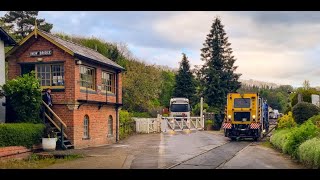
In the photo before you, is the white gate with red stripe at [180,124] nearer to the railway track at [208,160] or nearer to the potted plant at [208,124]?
the potted plant at [208,124]

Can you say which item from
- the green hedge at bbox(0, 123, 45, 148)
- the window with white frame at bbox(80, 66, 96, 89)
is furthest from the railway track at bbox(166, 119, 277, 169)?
the window with white frame at bbox(80, 66, 96, 89)

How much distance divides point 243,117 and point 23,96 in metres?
13.7

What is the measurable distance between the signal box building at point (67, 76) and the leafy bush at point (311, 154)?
10322 mm

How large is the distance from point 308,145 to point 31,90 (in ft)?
36.9

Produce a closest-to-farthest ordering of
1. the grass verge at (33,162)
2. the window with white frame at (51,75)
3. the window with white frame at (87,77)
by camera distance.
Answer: the grass verge at (33,162) < the window with white frame at (51,75) < the window with white frame at (87,77)

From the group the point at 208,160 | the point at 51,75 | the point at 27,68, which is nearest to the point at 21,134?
the point at 51,75

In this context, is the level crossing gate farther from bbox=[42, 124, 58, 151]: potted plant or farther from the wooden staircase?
bbox=[42, 124, 58, 151]: potted plant

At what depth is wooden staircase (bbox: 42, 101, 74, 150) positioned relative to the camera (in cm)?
1852

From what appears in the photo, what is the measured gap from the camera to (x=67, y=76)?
64.4 ft

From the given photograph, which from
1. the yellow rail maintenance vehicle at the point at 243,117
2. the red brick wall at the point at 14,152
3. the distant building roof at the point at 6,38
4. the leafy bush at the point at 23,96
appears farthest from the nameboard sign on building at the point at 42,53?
the yellow rail maintenance vehicle at the point at 243,117

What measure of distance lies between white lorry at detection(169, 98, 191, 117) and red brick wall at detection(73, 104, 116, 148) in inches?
157

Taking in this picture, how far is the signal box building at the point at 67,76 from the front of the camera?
19.4 m

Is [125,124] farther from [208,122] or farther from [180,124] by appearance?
[208,122]
